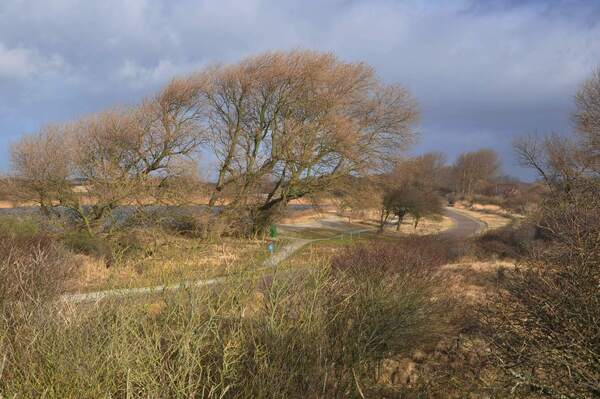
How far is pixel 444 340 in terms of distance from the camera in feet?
28.0

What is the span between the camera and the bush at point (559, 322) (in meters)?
3.89

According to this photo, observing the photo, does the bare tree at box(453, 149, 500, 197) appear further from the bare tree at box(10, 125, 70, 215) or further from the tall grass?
the tall grass

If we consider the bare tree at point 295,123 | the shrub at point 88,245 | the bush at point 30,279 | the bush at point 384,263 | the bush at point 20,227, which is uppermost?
the bare tree at point 295,123

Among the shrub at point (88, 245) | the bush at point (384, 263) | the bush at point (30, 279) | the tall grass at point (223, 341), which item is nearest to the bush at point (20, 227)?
the shrub at point (88, 245)

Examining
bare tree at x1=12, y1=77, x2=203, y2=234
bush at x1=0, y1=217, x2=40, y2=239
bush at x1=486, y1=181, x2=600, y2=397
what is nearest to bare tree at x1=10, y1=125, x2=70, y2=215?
bare tree at x1=12, y1=77, x2=203, y2=234

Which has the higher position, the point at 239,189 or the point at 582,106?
the point at 582,106

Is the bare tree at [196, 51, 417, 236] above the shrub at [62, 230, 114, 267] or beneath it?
above

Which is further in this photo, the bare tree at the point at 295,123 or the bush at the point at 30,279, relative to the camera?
the bare tree at the point at 295,123

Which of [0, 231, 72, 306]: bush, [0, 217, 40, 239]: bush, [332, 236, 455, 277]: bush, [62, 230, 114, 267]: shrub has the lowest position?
[62, 230, 114, 267]: shrub

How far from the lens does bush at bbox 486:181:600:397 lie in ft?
12.8

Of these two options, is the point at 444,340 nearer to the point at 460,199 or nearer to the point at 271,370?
the point at 271,370

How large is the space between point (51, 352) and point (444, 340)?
6.76 meters

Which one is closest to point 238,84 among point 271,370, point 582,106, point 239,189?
point 239,189

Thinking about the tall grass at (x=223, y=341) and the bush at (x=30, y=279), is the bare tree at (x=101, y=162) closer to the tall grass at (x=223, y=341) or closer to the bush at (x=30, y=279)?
the bush at (x=30, y=279)
